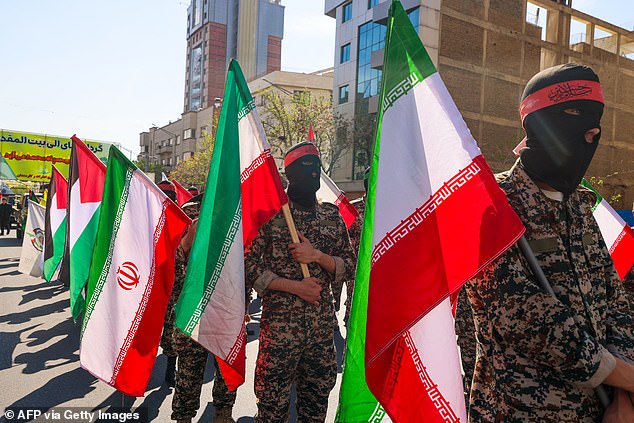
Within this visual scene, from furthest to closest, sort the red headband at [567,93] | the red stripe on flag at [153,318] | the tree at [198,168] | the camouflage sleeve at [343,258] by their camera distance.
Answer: the tree at [198,168], the red stripe on flag at [153,318], the camouflage sleeve at [343,258], the red headband at [567,93]

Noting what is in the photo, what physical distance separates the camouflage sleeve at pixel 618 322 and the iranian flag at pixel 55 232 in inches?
294

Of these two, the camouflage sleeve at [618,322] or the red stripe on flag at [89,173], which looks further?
the red stripe on flag at [89,173]

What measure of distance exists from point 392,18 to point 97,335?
3177 mm

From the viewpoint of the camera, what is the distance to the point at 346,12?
3659 cm

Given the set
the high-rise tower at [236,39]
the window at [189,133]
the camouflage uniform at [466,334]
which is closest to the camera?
the camouflage uniform at [466,334]

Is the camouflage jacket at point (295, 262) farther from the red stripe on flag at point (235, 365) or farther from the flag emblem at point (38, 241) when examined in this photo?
the flag emblem at point (38, 241)

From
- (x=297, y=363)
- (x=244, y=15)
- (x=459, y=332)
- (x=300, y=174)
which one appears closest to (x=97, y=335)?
(x=297, y=363)

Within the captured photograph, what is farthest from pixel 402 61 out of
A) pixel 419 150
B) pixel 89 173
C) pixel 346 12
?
pixel 346 12

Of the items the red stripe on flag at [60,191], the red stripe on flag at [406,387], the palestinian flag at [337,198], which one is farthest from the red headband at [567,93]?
the red stripe on flag at [60,191]

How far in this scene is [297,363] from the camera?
3.10 metres

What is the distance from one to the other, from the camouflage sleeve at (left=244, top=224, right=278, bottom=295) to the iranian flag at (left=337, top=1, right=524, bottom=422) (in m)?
1.38

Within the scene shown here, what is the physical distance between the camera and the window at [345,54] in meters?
36.0

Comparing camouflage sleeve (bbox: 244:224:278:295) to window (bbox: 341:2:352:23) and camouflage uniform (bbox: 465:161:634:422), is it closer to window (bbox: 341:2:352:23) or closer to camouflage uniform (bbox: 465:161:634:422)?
camouflage uniform (bbox: 465:161:634:422)

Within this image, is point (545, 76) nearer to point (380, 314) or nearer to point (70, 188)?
point (380, 314)
